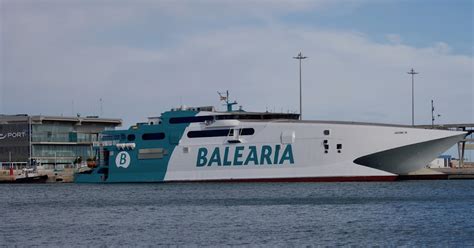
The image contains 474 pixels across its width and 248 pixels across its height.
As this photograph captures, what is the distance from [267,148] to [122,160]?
16.2m

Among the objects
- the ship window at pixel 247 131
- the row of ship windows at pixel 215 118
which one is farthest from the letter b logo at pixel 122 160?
the ship window at pixel 247 131

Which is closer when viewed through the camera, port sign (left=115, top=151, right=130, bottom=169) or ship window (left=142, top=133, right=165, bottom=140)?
A: ship window (left=142, top=133, right=165, bottom=140)

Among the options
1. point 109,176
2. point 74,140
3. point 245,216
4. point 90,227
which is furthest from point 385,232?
point 74,140

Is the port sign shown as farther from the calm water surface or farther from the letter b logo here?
the calm water surface

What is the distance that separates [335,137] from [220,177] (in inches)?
448

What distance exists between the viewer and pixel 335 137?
7856 centimetres

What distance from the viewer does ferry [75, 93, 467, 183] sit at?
78500 mm

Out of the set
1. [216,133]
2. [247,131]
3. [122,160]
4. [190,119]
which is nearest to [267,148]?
[247,131]

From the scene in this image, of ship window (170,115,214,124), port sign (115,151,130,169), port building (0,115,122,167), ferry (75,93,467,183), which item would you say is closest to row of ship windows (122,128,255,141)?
ferry (75,93,467,183)

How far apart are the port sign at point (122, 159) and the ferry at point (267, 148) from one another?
12cm

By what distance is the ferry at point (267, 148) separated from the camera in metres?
78.5

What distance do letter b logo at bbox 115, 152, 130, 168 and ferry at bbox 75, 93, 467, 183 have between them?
11 cm

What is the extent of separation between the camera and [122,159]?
8894 centimetres

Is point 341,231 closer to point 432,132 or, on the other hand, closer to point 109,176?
point 432,132
